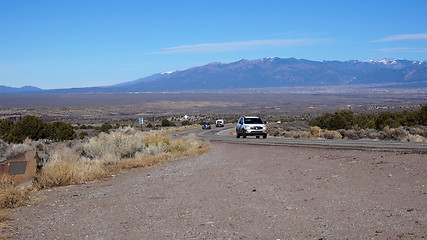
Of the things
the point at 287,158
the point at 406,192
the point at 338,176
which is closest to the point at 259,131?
the point at 287,158

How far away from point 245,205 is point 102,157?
10.5 metres

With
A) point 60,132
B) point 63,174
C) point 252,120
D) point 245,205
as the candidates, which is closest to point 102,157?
point 63,174

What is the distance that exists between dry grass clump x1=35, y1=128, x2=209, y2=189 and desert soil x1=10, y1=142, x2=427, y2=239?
64cm

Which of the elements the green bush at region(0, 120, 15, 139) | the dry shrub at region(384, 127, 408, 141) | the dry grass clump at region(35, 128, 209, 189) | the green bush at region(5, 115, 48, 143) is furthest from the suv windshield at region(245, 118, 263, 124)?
the green bush at region(0, 120, 15, 139)

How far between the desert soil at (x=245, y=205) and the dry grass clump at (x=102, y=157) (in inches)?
25.1

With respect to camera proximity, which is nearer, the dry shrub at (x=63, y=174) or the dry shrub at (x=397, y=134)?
the dry shrub at (x=63, y=174)

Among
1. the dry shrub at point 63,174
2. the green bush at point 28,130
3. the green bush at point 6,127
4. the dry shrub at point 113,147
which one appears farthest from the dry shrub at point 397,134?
the green bush at point 6,127

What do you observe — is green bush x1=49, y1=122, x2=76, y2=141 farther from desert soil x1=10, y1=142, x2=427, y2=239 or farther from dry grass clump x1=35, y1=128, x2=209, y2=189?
desert soil x1=10, y1=142, x2=427, y2=239

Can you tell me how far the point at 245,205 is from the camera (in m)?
9.64

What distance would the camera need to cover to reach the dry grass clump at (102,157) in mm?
13367

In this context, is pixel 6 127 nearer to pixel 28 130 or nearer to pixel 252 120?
pixel 28 130

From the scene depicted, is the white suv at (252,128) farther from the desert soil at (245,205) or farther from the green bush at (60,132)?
the desert soil at (245,205)

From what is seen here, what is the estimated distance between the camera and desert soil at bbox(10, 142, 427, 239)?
766 cm

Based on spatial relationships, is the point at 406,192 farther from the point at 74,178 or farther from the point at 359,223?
the point at 74,178
